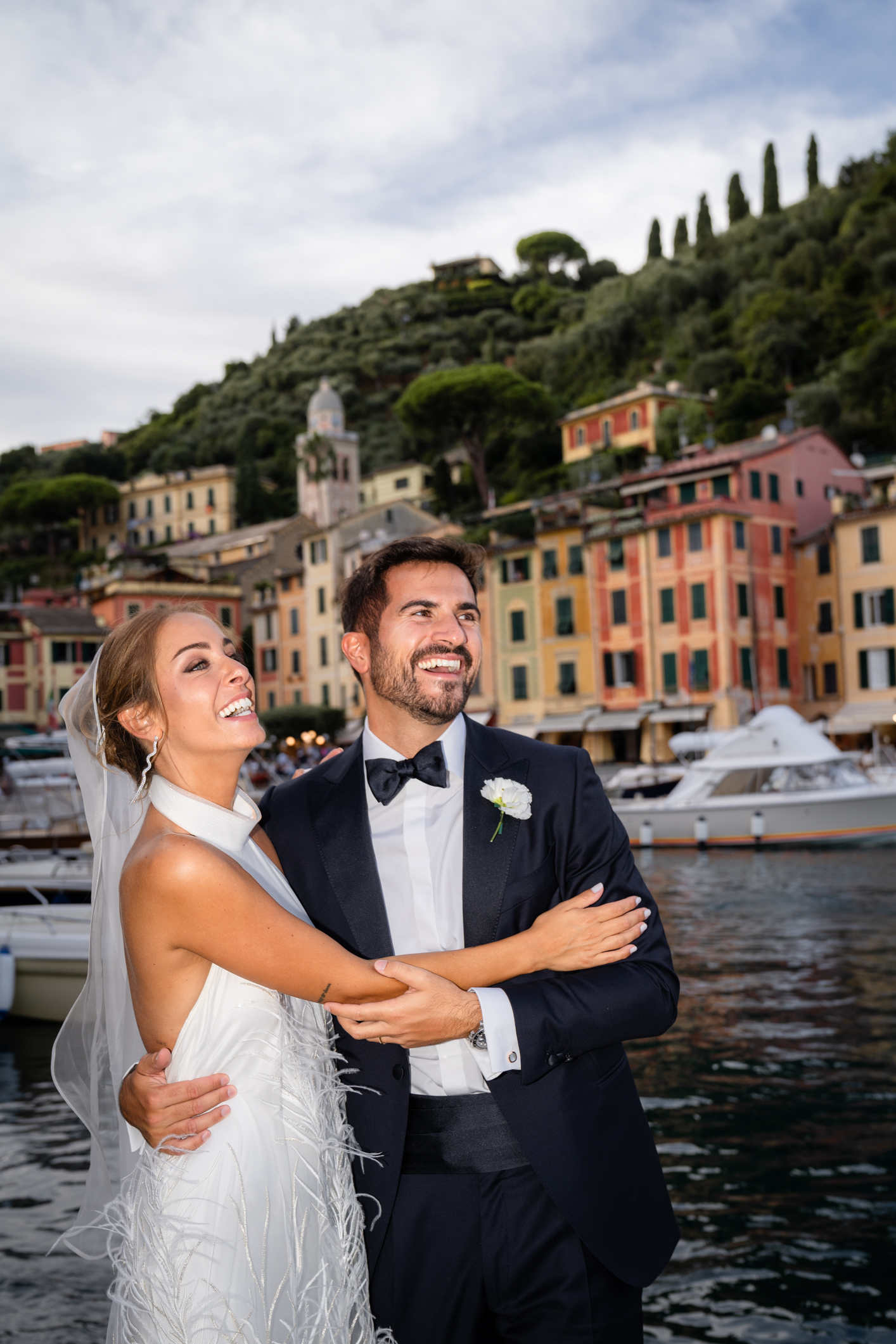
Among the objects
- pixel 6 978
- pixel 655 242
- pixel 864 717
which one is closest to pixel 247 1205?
pixel 6 978

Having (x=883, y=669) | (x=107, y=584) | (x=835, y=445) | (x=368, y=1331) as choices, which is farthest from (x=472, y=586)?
(x=107, y=584)

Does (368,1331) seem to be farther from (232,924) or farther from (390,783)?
(390,783)

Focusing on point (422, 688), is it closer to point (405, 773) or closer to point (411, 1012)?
point (405, 773)

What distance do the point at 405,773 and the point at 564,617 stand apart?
39.2 meters

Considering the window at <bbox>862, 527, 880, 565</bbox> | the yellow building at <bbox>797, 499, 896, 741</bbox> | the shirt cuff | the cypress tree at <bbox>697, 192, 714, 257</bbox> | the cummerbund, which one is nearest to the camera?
the shirt cuff

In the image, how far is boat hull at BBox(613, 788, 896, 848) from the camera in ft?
74.2

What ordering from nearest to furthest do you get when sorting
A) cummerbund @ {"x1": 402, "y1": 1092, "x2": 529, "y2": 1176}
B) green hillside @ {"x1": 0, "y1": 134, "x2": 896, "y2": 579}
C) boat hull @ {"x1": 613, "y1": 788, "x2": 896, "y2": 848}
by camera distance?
cummerbund @ {"x1": 402, "y1": 1092, "x2": 529, "y2": 1176}, boat hull @ {"x1": 613, "y1": 788, "x2": 896, "y2": 848}, green hillside @ {"x1": 0, "y1": 134, "x2": 896, "y2": 579}

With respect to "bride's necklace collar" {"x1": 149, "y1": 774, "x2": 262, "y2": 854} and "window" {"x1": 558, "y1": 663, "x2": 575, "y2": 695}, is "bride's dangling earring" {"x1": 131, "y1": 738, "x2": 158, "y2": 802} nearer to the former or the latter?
"bride's necklace collar" {"x1": 149, "y1": 774, "x2": 262, "y2": 854}

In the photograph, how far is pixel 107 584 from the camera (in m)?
54.2

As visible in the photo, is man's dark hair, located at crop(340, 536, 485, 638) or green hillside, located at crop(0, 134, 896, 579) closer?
man's dark hair, located at crop(340, 536, 485, 638)

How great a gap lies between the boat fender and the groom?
8.81 meters

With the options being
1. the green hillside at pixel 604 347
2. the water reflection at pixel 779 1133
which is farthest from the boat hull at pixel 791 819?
the green hillside at pixel 604 347

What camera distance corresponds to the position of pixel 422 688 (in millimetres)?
2684

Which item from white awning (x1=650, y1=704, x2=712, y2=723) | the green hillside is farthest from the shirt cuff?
the green hillside
